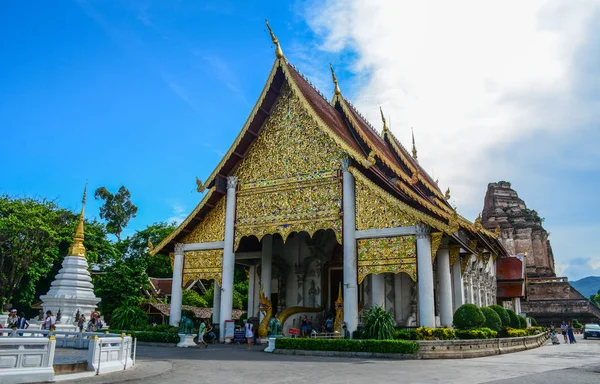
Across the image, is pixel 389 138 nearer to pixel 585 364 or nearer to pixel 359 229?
pixel 359 229

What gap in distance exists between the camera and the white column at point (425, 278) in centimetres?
1195

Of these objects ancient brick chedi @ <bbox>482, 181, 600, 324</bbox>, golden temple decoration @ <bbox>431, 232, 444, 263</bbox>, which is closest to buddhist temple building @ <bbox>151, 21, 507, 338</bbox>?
golden temple decoration @ <bbox>431, 232, 444, 263</bbox>

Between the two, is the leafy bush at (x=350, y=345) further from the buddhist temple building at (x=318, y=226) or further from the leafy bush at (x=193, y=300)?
the leafy bush at (x=193, y=300)

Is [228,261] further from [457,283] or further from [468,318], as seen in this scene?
[457,283]

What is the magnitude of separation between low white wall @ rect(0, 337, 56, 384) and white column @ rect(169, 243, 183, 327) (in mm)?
9177

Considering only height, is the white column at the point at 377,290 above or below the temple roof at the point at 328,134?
below

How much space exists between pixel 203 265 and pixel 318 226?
4.23 metres

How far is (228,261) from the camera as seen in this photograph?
49.8ft

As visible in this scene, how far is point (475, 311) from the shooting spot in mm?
12531

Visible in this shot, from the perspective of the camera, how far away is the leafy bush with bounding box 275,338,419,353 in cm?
1066

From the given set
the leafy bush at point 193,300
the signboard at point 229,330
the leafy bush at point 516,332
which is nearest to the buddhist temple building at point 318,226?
the signboard at point 229,330

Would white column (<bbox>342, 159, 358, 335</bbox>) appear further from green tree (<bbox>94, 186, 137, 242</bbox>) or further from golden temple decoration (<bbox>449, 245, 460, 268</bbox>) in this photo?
green tree (<bbox>94, 186, 137, 242</bbox>)

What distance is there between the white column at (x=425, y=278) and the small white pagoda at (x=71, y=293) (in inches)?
530

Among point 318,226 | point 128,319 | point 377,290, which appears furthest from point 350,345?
point 128,319
